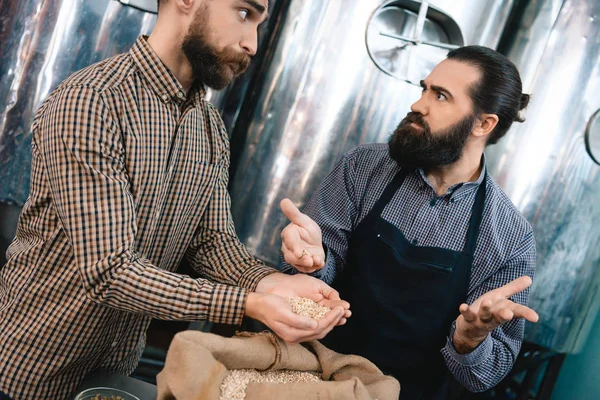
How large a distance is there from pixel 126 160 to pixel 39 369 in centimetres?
52

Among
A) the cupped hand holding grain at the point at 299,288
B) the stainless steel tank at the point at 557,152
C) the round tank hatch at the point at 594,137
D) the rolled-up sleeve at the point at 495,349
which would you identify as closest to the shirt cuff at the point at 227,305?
the cupped hand holding grain at the point at 299,288

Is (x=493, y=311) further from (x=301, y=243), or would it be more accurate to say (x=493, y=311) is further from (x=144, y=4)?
(x=144, y=4)

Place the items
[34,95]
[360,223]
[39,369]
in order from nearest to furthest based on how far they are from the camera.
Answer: [39,369] → [360,223] → [34,95]

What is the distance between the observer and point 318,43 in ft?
7.75

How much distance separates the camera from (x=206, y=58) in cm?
151

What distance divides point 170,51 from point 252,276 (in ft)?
1.99

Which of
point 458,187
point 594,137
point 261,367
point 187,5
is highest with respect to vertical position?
point 594,137

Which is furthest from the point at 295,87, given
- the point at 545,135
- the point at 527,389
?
the point at 527,389

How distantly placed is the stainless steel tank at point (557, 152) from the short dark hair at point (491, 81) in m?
0.57

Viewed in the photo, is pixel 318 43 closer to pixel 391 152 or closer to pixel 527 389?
pixel 391 152

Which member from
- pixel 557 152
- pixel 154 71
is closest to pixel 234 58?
pixel 154 71

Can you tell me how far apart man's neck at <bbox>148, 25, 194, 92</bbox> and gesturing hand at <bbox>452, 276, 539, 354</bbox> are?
3.05ft

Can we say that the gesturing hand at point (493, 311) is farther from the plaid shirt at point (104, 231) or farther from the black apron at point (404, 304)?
the plaid shirt at point (104, 231)

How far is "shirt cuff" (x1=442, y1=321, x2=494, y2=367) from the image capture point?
67.3 inches
